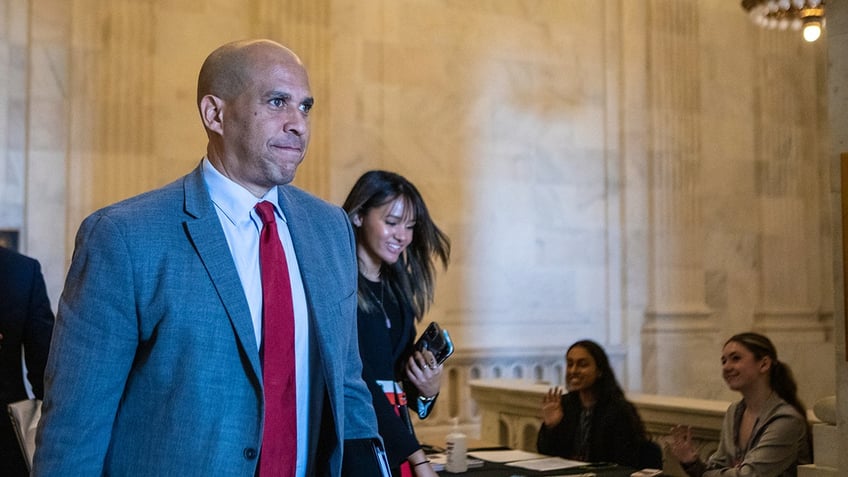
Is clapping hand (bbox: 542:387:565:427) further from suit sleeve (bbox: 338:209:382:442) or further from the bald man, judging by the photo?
the bald man

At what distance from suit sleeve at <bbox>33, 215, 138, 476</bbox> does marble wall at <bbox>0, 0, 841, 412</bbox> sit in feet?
20.4

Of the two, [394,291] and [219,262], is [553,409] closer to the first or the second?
[394,291]

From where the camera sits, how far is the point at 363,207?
12.8ft

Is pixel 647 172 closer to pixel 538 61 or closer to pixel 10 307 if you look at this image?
pixel 538 61

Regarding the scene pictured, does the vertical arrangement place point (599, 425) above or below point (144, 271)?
below

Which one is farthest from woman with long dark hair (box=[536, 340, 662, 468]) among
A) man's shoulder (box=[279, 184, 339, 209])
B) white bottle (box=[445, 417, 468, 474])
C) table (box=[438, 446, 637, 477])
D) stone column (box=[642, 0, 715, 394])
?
stone column (box=[642, 0, 715, 394])

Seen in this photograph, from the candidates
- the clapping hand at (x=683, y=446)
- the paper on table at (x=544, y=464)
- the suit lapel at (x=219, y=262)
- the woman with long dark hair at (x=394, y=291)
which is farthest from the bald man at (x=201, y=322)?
the clapping hand at (x=683, y=446)

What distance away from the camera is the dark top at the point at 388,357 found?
3396 mm

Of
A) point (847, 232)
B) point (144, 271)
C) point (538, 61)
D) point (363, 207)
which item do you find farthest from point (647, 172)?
point (144, 271)

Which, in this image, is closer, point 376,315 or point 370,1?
point 376,315

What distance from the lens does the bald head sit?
2.20 metres

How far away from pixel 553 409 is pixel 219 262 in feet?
13.2

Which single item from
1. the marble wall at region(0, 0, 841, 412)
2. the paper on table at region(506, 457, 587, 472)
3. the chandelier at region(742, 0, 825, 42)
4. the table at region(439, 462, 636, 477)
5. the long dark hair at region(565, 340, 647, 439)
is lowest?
the table at region(439, 462, 636, 477)

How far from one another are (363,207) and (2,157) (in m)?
4.87
